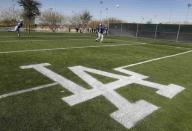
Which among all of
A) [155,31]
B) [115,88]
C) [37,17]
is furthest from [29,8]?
[115,88]

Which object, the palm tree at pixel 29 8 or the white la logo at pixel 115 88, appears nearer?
the white la logo at pixel 115 88

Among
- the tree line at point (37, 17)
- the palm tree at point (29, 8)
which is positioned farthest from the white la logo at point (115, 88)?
the palm tree at point (29, 8)

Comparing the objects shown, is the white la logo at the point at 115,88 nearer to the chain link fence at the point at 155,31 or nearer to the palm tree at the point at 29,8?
the chain link fence at the point at 155,31

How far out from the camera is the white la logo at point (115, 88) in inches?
179

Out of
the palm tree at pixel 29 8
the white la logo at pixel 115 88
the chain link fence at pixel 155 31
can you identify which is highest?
the palm tree at pixel 29 8

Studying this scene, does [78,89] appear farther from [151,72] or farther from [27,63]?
[151,72]

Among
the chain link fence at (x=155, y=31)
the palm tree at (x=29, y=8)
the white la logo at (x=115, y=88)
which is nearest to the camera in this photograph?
the white la logo at (x=115, y=88)

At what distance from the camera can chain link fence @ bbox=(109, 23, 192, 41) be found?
34.4 meters

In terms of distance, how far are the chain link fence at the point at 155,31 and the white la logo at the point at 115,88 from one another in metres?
29.8

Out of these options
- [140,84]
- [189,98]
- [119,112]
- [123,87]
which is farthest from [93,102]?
[189,98]

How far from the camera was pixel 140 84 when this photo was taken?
671 cm

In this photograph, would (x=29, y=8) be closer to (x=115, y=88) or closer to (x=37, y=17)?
(x=37, y=17)

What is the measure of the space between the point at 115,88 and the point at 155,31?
34.0 m

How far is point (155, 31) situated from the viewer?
37.8m
